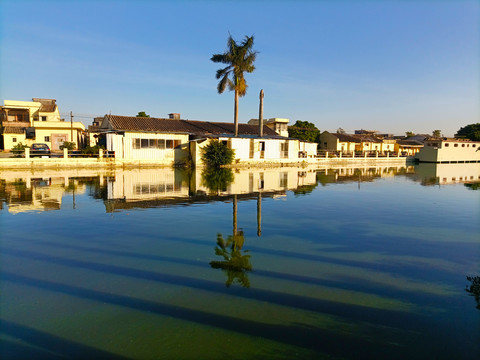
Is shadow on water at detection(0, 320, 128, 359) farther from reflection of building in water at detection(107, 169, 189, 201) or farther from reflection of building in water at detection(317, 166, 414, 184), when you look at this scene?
reflection of building in water at detection(317, 166, 414, 184)

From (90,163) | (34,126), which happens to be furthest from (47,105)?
(90,163)

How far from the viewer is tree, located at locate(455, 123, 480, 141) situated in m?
81.3

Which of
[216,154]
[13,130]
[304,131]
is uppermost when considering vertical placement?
[304,131]

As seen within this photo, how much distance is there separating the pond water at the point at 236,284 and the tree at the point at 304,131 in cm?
5287

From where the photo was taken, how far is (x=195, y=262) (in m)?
6.74

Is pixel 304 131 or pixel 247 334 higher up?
pixel 304 131

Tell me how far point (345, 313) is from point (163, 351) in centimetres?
274

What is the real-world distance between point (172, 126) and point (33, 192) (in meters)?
18.8

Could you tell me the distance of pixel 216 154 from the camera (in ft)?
99.7

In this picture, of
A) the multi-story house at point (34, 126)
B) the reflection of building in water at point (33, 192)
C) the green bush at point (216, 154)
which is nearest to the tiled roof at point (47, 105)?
the multi-story house at point (34, 126)

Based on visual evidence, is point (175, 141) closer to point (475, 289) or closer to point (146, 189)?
point (146, 189)

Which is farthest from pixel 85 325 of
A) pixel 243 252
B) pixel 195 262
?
pixel 243 252

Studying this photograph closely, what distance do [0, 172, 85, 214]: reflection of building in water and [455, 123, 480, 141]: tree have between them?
95.5 m

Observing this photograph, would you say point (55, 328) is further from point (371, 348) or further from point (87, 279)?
point (371, 348)
